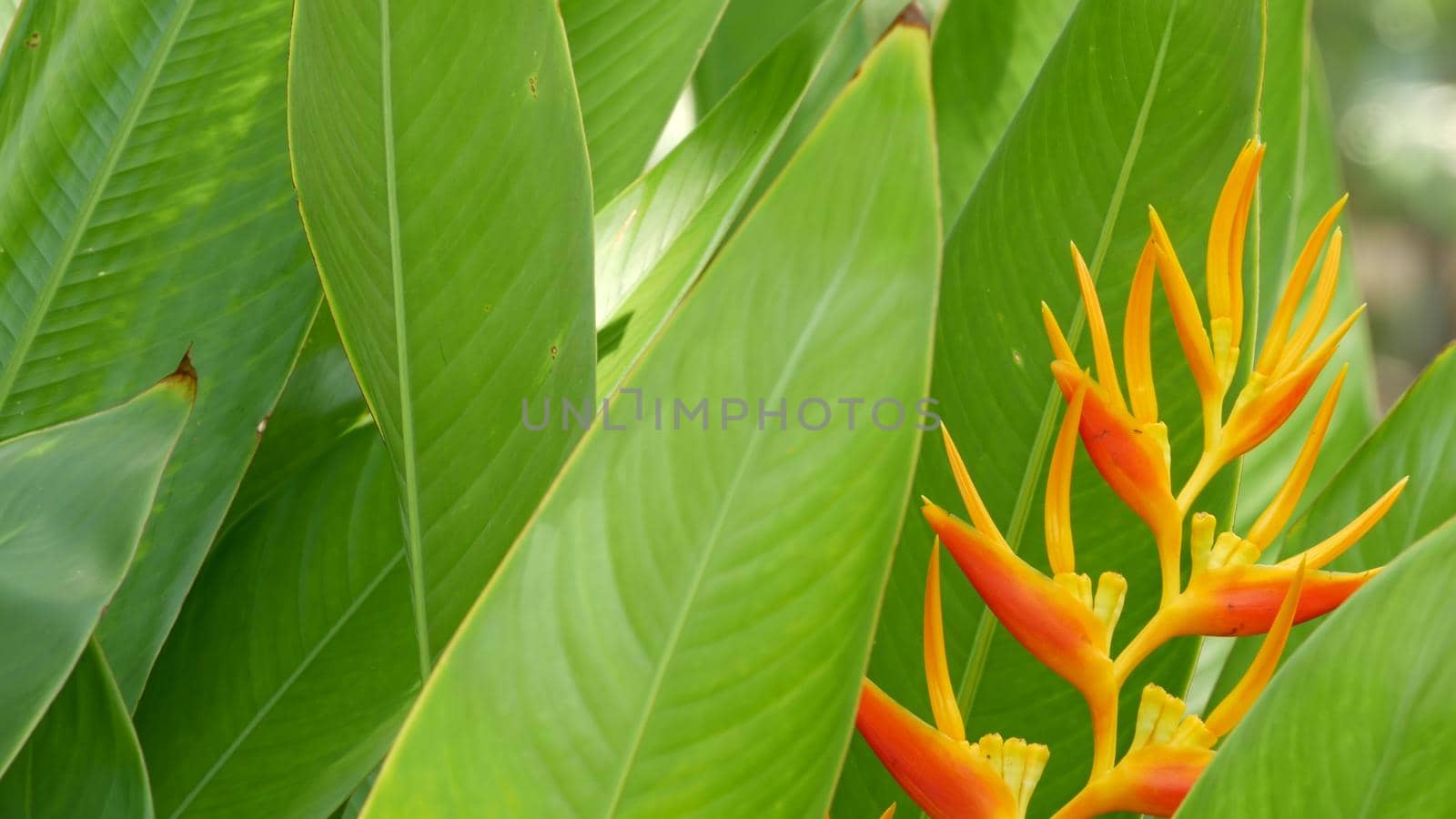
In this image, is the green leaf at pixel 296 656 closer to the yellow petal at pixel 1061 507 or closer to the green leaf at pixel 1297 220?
the yellow petal at pixel 1061 507

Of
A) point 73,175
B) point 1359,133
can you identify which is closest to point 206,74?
point 73,175

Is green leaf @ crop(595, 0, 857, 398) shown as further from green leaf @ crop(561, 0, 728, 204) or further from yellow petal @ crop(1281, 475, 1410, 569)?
yellow petal @ crop(1281, 475, 1410, 569)

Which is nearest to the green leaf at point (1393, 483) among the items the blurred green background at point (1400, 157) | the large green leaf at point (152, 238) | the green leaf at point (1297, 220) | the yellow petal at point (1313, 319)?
the green leaf at point (1297, 220)

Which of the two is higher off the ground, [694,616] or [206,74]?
[206,74]

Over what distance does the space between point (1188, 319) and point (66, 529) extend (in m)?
0.29

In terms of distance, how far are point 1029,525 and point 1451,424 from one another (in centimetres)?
17

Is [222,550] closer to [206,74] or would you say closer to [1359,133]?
[206,74]

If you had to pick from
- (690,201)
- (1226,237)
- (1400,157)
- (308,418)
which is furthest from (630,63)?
(1400,157)

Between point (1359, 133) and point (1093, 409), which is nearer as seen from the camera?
point (1093, 409)

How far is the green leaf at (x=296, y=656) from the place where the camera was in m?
0.50

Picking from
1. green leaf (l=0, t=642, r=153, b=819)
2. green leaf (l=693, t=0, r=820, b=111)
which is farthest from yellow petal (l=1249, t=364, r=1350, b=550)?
green leaf (l=693, t=0, r=820, b=111)

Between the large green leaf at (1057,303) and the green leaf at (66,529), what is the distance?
26 centimetres

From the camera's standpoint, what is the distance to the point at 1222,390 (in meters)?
0.33

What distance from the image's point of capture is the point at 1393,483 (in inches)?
19.4
